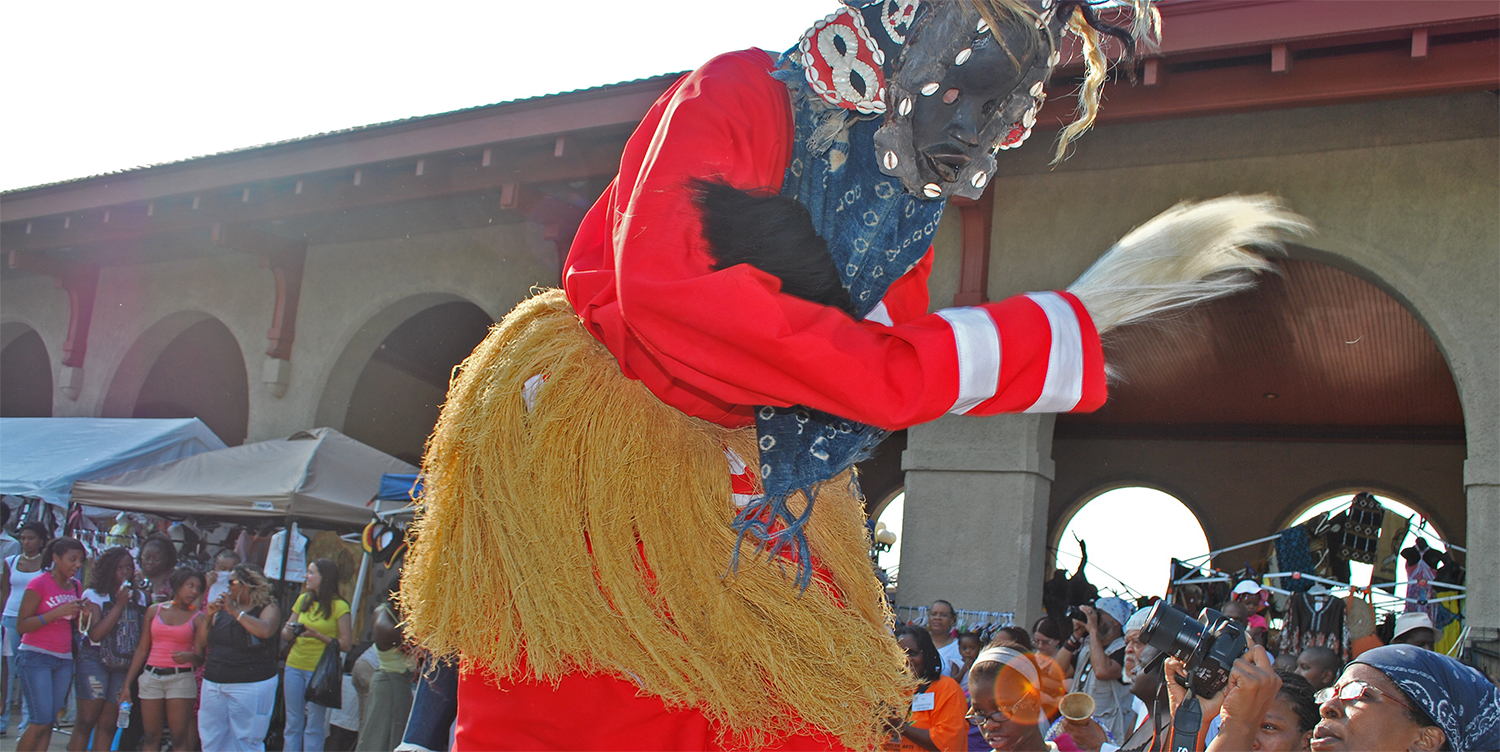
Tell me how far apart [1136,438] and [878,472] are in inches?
156

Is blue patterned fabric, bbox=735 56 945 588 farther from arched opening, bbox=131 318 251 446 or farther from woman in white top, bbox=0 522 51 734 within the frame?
arched opening, bbox=131 318 251 446

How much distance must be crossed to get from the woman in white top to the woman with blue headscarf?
7.79 metres

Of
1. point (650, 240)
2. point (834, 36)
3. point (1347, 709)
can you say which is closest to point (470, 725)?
point (650, 240)

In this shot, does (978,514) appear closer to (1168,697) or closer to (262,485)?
(1168,697)

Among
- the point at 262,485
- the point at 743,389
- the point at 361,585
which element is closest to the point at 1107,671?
the point at 743,389

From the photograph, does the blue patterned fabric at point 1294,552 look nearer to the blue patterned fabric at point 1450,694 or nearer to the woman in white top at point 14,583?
the blue patterned fabric at point 1450,694

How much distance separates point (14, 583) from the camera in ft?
25.4

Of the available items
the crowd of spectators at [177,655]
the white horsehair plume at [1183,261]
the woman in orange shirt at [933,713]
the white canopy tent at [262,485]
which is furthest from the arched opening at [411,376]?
the white horsehair plume at [1183,261]

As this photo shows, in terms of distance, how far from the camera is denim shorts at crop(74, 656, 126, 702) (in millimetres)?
7344

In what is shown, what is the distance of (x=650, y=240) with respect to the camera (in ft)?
4.17

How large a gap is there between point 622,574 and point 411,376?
1293cm

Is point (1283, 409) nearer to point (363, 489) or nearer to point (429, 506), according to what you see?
point (363, 489)

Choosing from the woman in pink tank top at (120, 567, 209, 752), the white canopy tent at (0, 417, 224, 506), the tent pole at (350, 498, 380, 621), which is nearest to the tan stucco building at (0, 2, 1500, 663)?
the white canopy tent at (0, 417, 224, 506)

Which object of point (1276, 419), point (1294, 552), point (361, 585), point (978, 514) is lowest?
point (361, 585)
